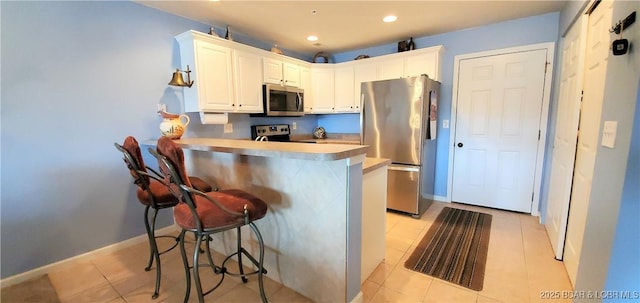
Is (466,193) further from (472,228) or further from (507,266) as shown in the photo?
(507,266)

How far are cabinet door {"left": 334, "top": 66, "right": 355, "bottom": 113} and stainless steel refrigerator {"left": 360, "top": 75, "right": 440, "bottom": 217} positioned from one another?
73cm

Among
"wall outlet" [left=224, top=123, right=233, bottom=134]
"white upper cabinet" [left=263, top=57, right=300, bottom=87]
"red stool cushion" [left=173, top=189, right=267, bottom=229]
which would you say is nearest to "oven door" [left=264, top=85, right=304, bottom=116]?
"white upper cabinet" [left=263, top=57, right=300, bottom=87]

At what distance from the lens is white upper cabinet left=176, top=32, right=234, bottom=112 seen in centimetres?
266

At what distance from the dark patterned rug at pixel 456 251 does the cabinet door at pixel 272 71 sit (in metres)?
2.68

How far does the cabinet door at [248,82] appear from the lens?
307cm

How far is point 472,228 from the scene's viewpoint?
282 cm

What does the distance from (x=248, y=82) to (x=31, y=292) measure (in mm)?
2598

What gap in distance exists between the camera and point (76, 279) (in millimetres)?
2014

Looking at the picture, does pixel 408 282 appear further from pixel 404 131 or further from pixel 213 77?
pixel 213 77

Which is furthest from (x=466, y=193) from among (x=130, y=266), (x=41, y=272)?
(x=41, y=272)

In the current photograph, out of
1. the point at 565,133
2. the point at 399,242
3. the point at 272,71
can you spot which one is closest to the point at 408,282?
the point at 399,242

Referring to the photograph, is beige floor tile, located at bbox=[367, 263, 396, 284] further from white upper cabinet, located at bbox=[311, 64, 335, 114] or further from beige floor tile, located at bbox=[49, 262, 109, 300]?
white upper cabinet, located at bbox=[311, 64, 335, 114]

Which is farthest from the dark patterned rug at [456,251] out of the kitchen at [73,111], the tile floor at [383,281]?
the kitchen at [73,111]

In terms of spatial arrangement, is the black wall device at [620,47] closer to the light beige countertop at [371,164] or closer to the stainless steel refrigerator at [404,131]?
the light beige countertop at [371,164]
